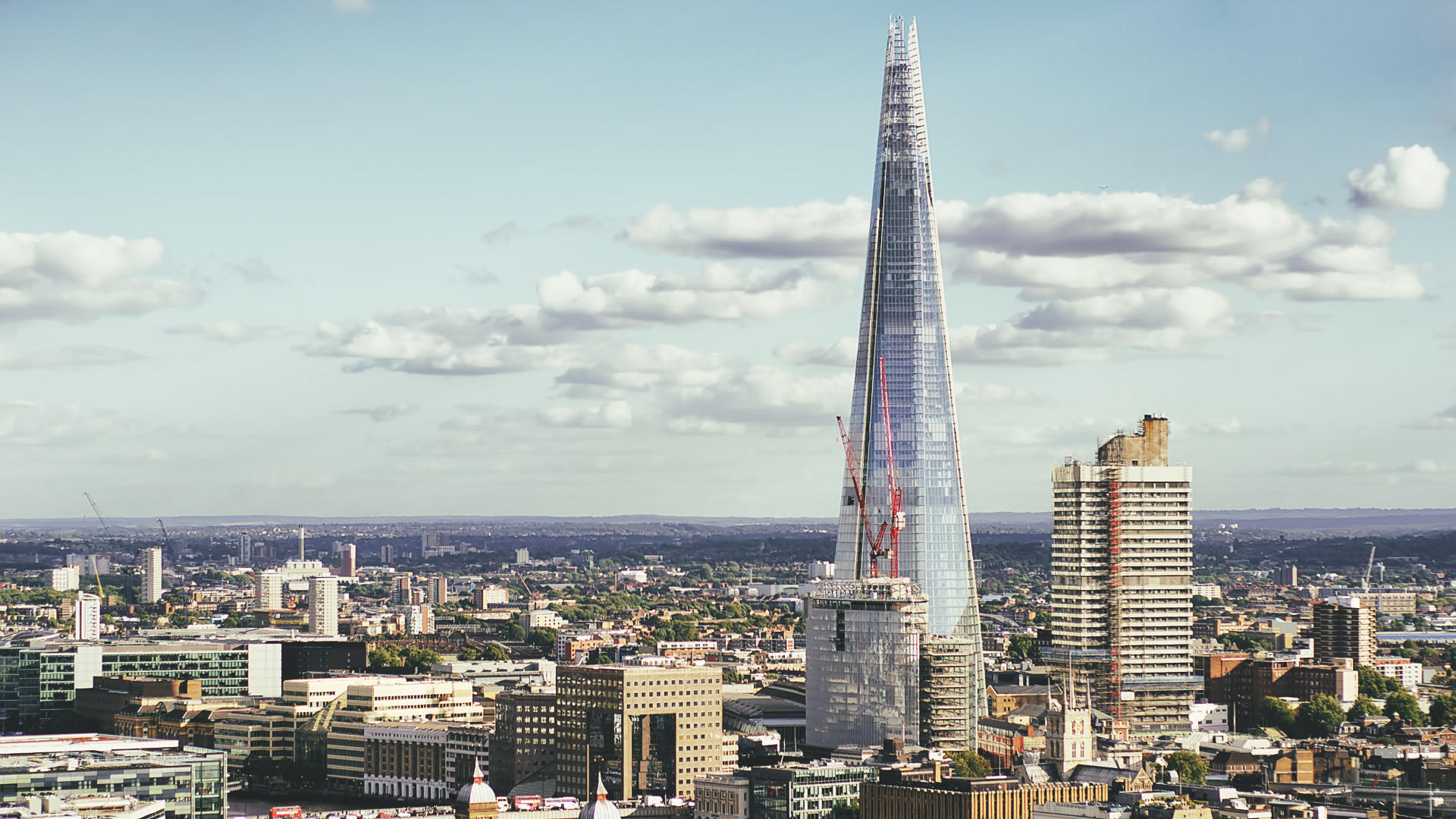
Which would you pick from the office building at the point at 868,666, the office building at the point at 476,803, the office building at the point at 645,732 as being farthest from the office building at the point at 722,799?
the office building at the point at 868,666

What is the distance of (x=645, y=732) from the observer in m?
172

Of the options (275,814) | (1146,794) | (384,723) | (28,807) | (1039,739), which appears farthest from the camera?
(384,723)

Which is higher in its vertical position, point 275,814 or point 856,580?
point 856,580

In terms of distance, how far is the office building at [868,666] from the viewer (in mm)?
181625

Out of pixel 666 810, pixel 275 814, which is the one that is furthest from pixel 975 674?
pixel 275 814

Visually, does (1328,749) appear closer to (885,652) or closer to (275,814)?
(885,652)

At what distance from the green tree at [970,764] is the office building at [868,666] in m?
11.7

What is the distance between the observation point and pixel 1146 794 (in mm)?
143750

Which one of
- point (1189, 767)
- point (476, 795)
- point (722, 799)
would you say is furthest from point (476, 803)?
point (1189, 767)

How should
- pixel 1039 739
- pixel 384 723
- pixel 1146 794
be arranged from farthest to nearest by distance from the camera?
1. pixel 384 723
2. pixel 1039 739
3. pixel 1146 794

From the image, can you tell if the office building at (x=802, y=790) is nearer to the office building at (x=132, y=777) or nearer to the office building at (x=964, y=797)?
the office building at (x=964, y=797)

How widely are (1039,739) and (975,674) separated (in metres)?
23.4

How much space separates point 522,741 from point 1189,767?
43920 millimetres

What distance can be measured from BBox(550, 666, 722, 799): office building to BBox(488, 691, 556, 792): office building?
7.25ft
